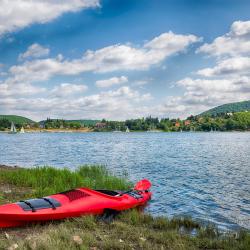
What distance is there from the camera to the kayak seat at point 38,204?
10.4 metres

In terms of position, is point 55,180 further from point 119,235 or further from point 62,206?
point 119,235

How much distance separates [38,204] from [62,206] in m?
0.75

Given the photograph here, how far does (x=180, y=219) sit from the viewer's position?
12.2m

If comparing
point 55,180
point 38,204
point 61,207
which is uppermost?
point 38,204

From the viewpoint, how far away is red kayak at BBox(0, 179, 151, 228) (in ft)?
33.2

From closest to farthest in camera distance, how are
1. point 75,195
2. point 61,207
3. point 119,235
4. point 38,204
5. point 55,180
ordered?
point 119,235 → point 38,204 → point 61,207 → point 75,195 → point 55,180

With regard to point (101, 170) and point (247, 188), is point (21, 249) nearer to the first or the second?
point (101, 170)

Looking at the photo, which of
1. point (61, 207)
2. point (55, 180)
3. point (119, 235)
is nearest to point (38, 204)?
point (61, 207)

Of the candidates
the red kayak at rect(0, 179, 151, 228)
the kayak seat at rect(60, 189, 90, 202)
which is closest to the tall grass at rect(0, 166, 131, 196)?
the kayak seat at rect(60, 189, 90, 202)

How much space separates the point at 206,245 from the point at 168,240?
3.10 ft

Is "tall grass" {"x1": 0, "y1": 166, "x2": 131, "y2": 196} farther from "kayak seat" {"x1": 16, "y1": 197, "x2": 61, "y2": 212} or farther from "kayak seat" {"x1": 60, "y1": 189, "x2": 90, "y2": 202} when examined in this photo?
"kayak seat" {"x1": 16, "y1": 197, "x2": 61, "y2": 212}

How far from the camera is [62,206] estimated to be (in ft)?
36.2

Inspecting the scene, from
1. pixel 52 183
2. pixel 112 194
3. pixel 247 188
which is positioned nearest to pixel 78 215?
pixel 112 194

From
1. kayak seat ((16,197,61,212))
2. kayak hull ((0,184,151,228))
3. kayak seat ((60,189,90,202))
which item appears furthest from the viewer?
kayak seat ((60,189,90,202))
